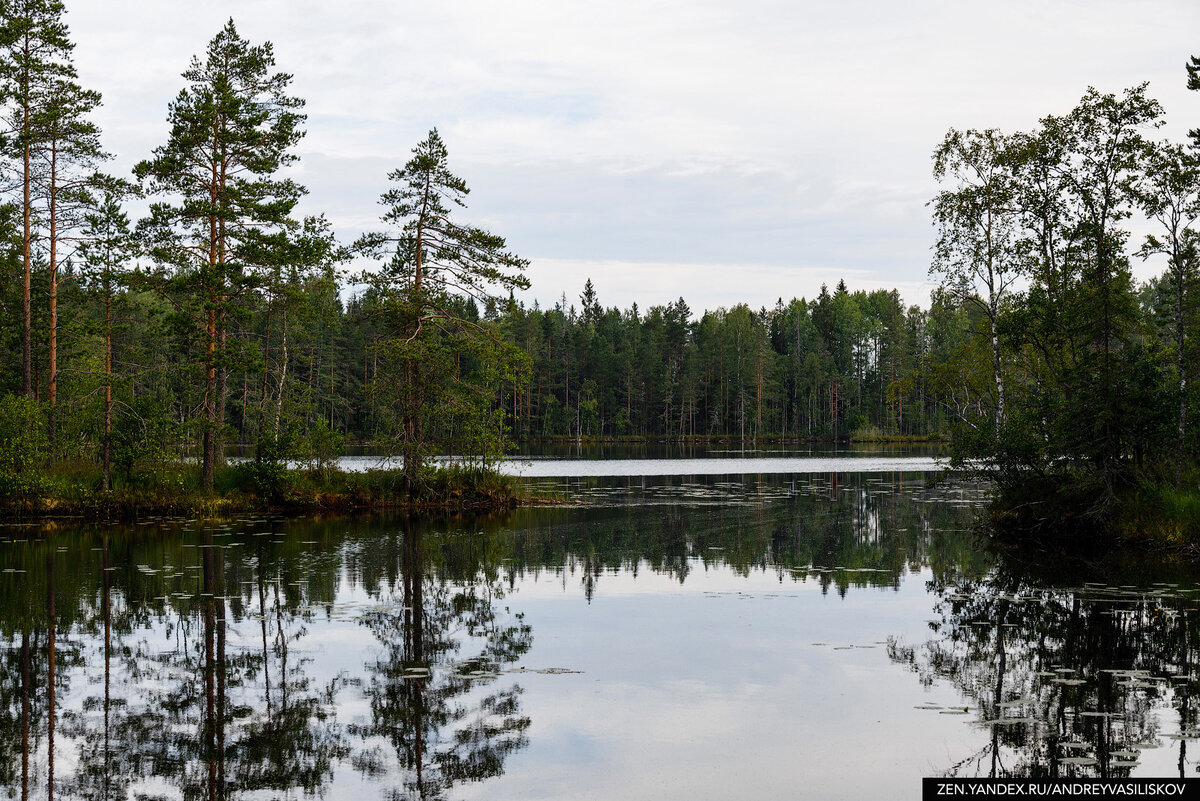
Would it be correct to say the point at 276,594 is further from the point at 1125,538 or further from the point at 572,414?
the point at 572,414

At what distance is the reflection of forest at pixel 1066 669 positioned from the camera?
8.58 m

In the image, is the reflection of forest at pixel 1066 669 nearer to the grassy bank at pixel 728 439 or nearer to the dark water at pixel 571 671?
the dark water at pixel 571 671

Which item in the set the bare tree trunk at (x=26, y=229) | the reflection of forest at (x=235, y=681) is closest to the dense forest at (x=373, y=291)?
the bare tree trunk at (x=26, y=229)

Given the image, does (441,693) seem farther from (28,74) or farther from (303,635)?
(28,74)

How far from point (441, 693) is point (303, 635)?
149 inches

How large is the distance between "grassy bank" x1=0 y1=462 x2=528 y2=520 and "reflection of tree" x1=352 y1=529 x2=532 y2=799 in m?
14.8

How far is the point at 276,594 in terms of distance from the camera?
16281 millimetres

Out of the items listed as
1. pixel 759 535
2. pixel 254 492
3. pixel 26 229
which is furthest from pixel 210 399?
pixel 759 535

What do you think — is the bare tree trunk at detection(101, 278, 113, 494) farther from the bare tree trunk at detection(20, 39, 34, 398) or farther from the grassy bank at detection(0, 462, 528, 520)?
the bare tree trunk at detection(20, 39, 34, 398)

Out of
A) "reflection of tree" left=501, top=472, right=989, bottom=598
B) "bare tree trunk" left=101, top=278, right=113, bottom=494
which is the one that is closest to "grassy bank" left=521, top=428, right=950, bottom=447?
"reflection of tree" left=501, top=472, right=989, bottom=598

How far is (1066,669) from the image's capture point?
11.5 meters

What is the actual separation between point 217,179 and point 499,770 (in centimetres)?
2544

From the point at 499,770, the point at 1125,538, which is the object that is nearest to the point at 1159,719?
the point at 499,770

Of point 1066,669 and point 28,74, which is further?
point 28,74
